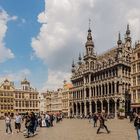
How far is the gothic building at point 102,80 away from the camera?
79938 millimetres

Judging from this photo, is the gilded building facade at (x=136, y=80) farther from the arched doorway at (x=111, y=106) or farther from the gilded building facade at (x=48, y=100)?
the gilded building facade at (x=48, y=100)

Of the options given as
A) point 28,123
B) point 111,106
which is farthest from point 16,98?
point 28,123

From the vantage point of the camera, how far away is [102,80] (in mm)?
86188

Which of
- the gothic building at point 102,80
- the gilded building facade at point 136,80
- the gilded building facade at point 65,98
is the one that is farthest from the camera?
the gilded building facade at point 65,98

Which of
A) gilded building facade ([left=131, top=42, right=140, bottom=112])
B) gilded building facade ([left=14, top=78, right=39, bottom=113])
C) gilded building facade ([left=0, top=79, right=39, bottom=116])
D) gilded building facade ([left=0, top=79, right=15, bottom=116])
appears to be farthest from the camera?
gilded building facade ([left=14, top=78, right=39, bottom=113])

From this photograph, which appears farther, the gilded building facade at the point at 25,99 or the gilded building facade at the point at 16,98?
the gilded building facade at the point at 25,99

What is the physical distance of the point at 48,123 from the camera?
40.6m

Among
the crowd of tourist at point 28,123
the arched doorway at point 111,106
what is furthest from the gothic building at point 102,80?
the crowd of tourist at point 28,123

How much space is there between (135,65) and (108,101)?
58.0 ft

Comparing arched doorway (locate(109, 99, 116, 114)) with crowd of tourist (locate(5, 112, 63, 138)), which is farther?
arched doorway (locate(109, 99, 116, 114))

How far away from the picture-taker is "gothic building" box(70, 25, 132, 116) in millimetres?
79938

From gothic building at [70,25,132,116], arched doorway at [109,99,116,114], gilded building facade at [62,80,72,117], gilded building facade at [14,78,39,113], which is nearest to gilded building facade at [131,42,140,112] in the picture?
gothic building at [70,25,132,116]

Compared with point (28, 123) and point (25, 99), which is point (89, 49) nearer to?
point (25, 99)

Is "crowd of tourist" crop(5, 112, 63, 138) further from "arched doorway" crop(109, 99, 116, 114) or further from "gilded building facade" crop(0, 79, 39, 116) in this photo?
"gilded building facade" crop(0, 79, 39, 116)
